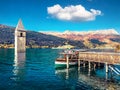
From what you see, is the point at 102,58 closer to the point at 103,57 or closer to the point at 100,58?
the point at 103,57

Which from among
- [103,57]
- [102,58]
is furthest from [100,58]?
[103,57]

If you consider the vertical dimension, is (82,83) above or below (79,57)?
Result: below

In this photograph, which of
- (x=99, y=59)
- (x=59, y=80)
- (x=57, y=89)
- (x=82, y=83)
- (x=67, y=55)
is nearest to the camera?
(x=57, y=89)

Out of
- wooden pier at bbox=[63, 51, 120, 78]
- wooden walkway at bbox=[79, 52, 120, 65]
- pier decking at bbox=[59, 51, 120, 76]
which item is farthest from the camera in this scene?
pier decking at bbox=[59, 51, 120, 76]

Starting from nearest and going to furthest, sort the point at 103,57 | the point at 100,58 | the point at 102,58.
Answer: the point at 103,57 < the point at 102,58 < the point at 100,58

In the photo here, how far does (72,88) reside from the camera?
52750 millimetres

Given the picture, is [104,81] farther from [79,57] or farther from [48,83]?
[79,57]

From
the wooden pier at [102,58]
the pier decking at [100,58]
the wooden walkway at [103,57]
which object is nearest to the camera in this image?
the wooden walkway at [103,57]

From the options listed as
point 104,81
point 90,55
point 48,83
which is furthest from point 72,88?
point 90,55

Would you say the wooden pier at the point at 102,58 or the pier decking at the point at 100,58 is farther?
the pier decking at the point at 100,58

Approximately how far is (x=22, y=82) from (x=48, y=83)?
20.8 feet

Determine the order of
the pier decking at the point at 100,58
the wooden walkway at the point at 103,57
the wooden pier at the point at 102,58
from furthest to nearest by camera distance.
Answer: the pier decking at the point at 100,58 → the wooden pier at the point at 102,58 → the wooden walkway at the point at 103,57

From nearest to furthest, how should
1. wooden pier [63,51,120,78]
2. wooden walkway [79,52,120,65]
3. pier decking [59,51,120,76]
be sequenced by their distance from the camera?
1. wooden walkway [79,52,120,65]
2. wooden pier [63,51,120,78]
3. pier decking [59,51,120,76]

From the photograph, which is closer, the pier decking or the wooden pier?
the wooden pier
